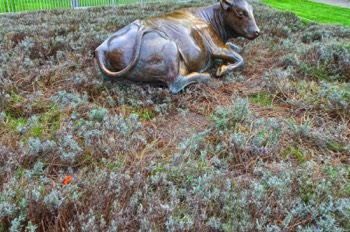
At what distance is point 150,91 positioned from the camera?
3.95m

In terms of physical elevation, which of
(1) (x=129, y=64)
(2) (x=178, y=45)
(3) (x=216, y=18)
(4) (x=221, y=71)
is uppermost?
(3) (x=216, y=18)

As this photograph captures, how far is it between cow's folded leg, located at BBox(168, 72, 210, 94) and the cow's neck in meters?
0.89

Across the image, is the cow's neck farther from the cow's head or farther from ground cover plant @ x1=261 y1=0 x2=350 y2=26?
ground cover plant @ x1=261 y1=0 x2=350 y2=26

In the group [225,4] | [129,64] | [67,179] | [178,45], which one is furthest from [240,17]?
[67,179]

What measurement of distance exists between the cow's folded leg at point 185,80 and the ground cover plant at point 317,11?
23.5 ft

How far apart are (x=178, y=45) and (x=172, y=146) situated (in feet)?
4.86

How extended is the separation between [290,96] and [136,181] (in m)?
2.41

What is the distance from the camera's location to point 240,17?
186 inches

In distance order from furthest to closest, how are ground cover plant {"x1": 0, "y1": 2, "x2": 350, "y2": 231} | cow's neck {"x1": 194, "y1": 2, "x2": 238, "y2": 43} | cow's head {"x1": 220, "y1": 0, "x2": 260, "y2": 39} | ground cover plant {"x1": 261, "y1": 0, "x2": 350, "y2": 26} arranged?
ground cover plant {"x1": 261, "y1": 0, "x2": 350, "y2": 26} < cow's neck {"x1": 194, "y1": 2, "x2": 238, "y2": 43} < cow's head {"x1": 220, "y1": 0, "x2": 260, "y2": 39} < ground cover plant {"x1": 0, "y1": 2, "x2": 350, "y2": 231}

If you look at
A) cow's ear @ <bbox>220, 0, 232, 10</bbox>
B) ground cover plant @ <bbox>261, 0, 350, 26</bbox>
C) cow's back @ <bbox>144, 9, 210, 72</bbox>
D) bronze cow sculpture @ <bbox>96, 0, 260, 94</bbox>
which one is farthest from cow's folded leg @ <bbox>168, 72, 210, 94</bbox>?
ground cover plant @ <bbox>261, 0, 350, 26</bbox>

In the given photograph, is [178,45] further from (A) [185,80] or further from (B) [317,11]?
(B) [317,11]

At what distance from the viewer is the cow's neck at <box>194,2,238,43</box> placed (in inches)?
193

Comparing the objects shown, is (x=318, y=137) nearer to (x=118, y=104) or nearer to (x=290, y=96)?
(x=290, y=96)

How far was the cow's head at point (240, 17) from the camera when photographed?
4688 mm
